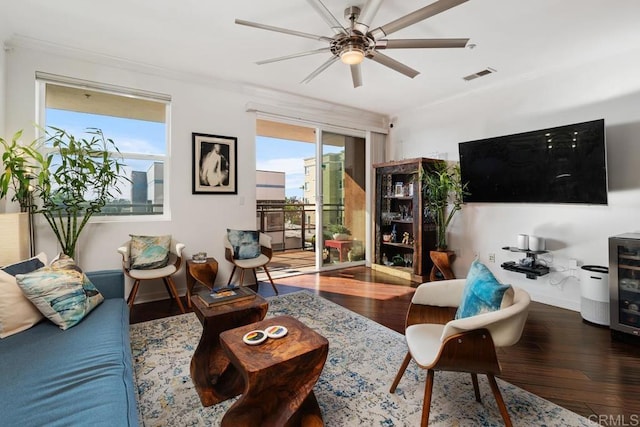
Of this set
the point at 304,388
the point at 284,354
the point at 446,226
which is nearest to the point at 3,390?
the point at 284,354

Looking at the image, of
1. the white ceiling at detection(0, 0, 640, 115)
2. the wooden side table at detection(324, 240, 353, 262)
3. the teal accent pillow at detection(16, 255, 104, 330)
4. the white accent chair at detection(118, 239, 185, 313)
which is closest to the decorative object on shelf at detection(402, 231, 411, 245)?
the wooden side table at detection(324, 240, 353, 262)

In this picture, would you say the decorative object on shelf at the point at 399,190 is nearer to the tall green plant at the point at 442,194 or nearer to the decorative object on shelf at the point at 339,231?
the tall green plant at the point at 442,194

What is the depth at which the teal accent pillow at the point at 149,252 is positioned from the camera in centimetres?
307

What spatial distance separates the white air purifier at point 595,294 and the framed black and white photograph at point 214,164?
3.88 m

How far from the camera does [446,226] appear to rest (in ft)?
14.0

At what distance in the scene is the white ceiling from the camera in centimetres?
229

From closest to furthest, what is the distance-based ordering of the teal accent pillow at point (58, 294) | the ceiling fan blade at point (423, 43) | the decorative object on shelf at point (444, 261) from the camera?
the teal accent pillow at point (58, 294)
the ceiling fan blade at point (423, 43)
the decorative object on shelf at point (444, 261)

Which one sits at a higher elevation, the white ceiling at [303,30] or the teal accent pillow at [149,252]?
the white ceiling at [303,30]

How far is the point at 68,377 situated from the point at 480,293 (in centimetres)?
190

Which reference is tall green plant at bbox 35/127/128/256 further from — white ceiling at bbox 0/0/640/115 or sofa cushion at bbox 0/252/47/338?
sofa cushion at bbox 0/252/47/338

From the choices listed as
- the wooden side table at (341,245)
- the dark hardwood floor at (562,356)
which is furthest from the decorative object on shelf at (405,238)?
the dark hardwood floor at (562,356)

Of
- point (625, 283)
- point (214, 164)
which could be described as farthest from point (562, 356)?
point (214, 164)

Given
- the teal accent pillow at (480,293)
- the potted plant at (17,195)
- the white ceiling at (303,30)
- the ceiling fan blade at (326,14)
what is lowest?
the teal accent pillow at (480,293)

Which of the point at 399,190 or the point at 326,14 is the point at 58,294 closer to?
the point at 326,14
